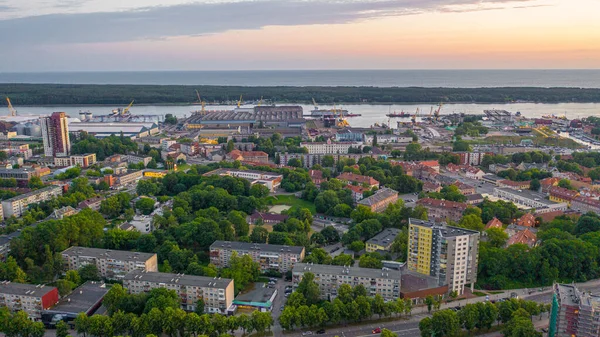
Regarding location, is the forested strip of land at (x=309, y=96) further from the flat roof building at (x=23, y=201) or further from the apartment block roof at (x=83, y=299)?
the apartment block roof at (x=83, y=299)

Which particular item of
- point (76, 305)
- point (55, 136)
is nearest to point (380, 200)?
point (76, 305)

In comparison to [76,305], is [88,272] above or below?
above

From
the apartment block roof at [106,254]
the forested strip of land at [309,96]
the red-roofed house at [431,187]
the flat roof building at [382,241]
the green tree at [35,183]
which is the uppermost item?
the forested strip of land at [309,96]

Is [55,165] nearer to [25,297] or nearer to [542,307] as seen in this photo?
[25,297]

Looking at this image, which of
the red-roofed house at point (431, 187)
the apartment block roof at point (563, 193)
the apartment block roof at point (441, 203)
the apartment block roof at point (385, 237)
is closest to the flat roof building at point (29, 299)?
the apartment block roof at point (385, 237)

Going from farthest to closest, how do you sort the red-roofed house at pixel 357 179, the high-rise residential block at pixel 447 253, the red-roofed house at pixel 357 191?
the red-roofed house at pixel 357 179, the red-roofed house at pixel 357 191, the high-rise residential block at pixel 447 253

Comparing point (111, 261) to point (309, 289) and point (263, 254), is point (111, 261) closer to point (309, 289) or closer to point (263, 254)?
point (263, 254)

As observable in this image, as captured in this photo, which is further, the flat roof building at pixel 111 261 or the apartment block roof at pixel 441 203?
the apartment block roof at pixel 441 203
